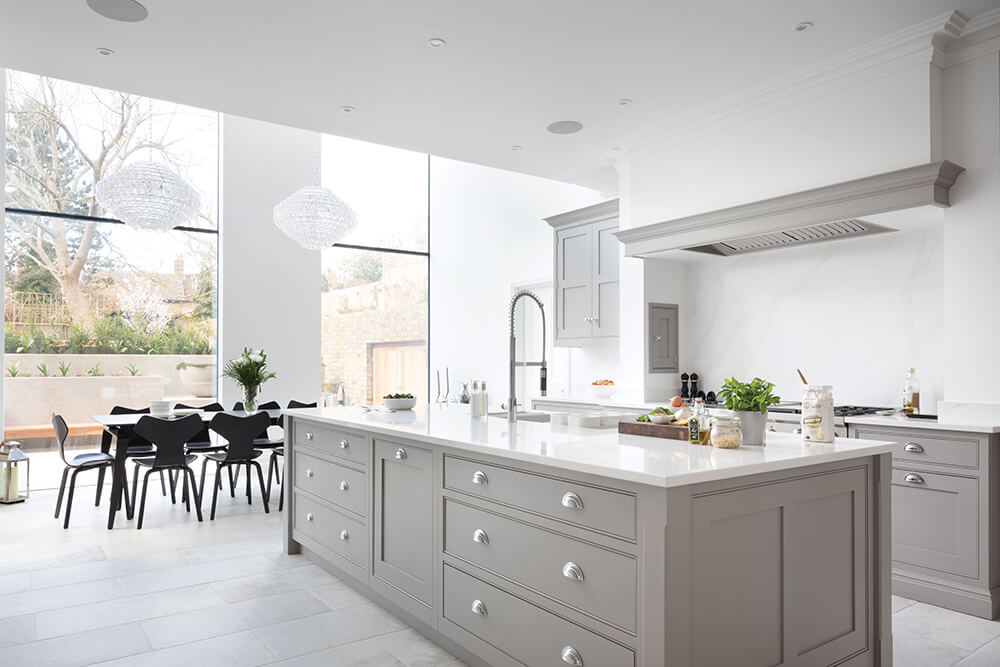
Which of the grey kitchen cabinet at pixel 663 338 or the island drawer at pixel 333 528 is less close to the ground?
the grey kitchen cabinet at pixel 663 338

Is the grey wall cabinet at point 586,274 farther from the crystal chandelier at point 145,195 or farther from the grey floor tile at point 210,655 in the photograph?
the grey floor tile at point 210,655

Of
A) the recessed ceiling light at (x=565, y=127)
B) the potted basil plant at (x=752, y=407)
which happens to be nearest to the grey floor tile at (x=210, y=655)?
the potted basil plant at (x=752, y=407)

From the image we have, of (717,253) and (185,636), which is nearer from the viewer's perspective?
(185,636)

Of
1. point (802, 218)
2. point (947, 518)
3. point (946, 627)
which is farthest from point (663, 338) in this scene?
point (946, 627)

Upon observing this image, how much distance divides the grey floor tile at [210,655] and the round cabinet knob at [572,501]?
1497 mm

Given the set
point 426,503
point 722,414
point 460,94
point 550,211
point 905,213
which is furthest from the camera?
point 550,211

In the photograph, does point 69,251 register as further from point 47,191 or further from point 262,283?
point 262,283

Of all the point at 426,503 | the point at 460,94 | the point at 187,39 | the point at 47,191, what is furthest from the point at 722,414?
the point at 47,191

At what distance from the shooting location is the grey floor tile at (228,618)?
2.94 meters

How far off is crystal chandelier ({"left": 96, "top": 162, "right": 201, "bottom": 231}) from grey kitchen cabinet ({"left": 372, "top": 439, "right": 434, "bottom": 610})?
11.6 ft

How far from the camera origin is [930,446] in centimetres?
345

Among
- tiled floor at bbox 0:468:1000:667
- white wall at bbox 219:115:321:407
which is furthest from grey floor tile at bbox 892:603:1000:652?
white wall at bbox 219:115:321:407

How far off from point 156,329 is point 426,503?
17.0 feet

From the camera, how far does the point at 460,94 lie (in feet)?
14.4
